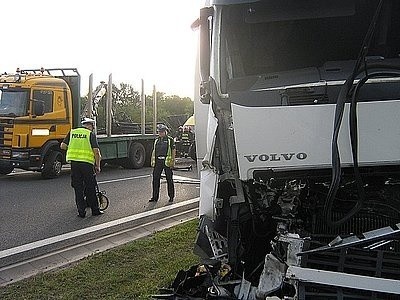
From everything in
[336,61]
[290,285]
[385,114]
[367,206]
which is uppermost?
[336,61]

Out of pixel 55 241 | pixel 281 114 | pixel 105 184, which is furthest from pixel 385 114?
pixel 105 184

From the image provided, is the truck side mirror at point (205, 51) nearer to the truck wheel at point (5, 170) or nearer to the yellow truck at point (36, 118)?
the yellow truck at point (36, 118)

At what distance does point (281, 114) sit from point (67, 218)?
248 inches

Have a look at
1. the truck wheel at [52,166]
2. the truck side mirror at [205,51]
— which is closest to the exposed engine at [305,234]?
the truck side mirror at [205,51]

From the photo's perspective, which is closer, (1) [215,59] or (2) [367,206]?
(2) [367,206]

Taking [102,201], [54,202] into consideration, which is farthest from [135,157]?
[102,201]

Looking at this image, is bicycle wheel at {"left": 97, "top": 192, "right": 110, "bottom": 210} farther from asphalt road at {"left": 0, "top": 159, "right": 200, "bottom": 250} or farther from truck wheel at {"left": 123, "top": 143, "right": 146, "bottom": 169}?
truck wheel at {"left": 123, "top": 143, "right": 146, "bottom": 169}

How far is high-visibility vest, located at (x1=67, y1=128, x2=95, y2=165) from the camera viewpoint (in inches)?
347

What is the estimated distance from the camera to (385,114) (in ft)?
10.5

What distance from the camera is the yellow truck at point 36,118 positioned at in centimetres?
1392

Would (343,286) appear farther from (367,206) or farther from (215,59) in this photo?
(215,59)

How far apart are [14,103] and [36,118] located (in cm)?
74

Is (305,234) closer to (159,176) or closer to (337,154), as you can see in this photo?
(337,154)

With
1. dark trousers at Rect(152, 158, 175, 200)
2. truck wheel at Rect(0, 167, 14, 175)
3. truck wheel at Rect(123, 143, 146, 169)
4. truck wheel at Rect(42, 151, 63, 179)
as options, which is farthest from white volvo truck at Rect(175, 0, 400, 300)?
truck wheel at Rect(123, 143, 146, 169)
